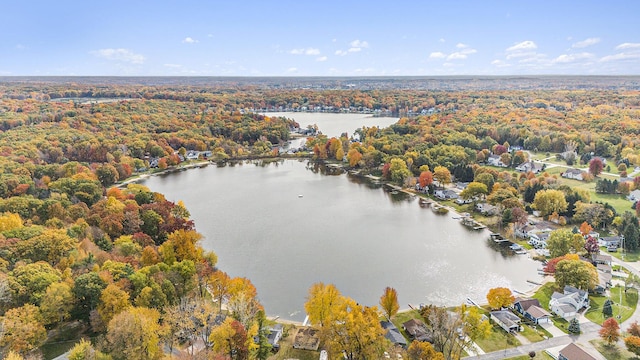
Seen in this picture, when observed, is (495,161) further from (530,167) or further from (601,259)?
(601,259)

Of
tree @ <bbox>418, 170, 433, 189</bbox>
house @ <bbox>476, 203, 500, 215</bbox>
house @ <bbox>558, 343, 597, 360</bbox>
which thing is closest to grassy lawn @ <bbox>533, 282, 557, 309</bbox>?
house @ <bbox>558, 343, 597, 360</bbox>

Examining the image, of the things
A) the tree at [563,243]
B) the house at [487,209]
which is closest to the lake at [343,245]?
the tree at [563,243]

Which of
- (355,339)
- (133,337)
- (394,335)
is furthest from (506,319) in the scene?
(133,337)

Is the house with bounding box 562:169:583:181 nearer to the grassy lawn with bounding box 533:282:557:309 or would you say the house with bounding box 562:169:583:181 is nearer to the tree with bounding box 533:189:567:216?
the tree with bounding box 533:189:567:216

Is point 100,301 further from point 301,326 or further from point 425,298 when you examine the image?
point 425,298

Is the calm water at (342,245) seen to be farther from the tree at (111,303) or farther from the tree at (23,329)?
the tree at (23,329)
